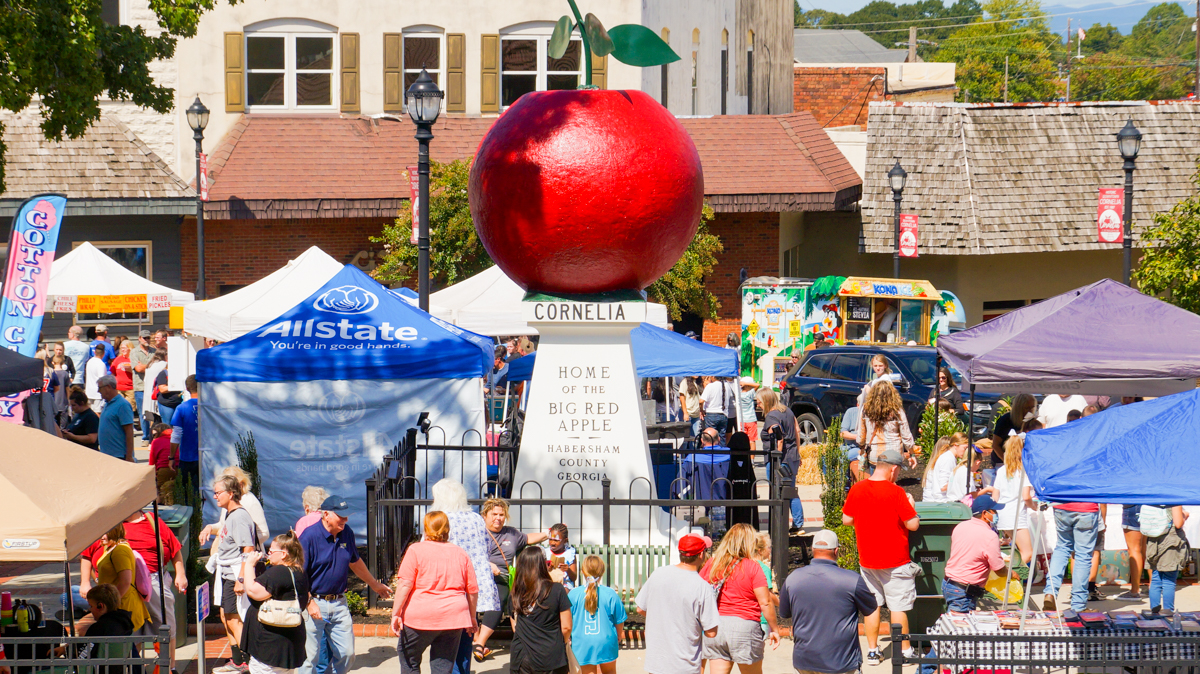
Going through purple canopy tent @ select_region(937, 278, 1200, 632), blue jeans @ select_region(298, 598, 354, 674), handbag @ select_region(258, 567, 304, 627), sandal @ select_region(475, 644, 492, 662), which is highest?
purple canopy tent @ select_region(937, 278, 1200, 632)

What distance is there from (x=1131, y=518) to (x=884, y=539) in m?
2.94

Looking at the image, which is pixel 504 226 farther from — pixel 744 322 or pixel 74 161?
pixel 74 161

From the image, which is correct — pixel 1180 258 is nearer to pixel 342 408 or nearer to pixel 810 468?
pixel 810 468

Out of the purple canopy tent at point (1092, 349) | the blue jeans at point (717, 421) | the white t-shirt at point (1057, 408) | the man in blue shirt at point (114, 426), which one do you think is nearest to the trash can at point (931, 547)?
the purple canopy tent at point (1092, 349)

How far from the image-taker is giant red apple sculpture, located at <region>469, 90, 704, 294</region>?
10602 millimetres

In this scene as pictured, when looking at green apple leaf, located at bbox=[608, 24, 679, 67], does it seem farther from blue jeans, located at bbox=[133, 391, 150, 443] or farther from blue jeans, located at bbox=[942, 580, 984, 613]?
blue jeans, located at bbox=[133, 391, 150, 443]

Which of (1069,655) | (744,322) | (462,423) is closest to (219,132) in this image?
(744,322)

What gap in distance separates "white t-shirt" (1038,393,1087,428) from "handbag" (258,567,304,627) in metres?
9.15

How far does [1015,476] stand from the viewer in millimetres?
11078

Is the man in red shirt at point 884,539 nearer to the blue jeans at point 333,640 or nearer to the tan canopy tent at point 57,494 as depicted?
the blue jeans at point 333,640

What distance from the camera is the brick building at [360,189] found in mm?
26344

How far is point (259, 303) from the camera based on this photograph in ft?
50.7

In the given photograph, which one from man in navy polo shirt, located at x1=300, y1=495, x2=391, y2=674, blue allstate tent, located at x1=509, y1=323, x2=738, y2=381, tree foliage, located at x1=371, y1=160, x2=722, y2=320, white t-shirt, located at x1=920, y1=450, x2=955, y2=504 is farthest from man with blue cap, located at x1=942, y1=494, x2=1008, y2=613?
tree foliage, located at x1=371, y1=160, x2=722, y2=320

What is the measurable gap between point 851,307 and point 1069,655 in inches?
687
